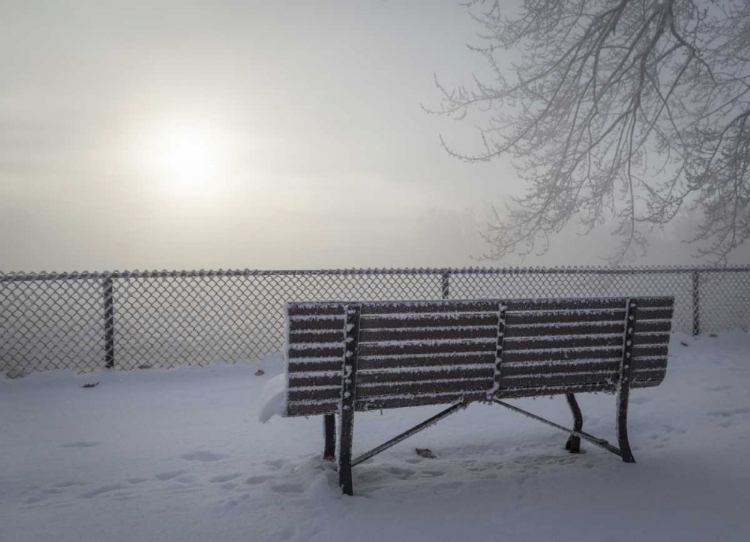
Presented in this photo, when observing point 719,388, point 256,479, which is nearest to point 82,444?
point 256,479

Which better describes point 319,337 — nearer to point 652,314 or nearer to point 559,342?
point 559,342

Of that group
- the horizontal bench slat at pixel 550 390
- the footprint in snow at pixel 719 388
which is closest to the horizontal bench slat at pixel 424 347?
A: the horizontal bench slat at pixel 550 390

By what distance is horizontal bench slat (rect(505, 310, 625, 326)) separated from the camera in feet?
11.2

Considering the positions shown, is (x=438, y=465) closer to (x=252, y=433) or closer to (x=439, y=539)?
(x=439, y=539)

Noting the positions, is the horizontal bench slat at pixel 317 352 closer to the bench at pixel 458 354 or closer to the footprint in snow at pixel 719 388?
the bench at pixel 458 354

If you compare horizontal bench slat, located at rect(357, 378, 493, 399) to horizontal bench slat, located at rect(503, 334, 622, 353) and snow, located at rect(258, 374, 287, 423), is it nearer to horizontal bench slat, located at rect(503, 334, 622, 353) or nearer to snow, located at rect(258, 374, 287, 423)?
horizontal bench slat, located at rect(503, 334, 622, 353)

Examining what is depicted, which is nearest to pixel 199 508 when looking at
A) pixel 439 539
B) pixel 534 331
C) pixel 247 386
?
pixel 439 539

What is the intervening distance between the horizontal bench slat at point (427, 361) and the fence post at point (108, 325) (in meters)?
5.31

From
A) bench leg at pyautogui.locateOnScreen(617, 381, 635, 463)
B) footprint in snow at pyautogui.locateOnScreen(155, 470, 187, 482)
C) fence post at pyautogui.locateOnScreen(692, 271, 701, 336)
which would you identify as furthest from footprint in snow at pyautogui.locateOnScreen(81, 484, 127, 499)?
fence post at pyautogui.locateOnScreen(692, 271, 701, 336)

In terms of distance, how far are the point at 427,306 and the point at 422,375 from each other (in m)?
0.44

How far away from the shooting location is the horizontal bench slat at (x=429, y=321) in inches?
122

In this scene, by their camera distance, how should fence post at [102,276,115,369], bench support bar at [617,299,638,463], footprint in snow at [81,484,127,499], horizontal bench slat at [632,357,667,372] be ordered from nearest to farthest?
1. footprint in snow at [81,484,127,499]
2. bench support bar at [617,299,638,463]
3. horizontal bench slat at [632,357,667,372]
4. fence post at [102,276,115,369]

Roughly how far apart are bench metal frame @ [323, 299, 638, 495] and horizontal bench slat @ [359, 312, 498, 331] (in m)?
0.07

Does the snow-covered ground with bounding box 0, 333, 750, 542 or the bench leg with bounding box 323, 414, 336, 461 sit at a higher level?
the bench leg with bounding box 323, 414, 336, 461
